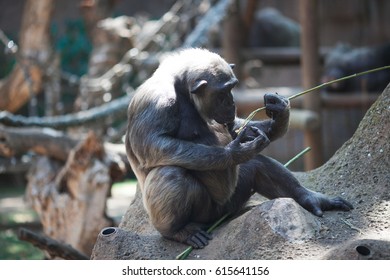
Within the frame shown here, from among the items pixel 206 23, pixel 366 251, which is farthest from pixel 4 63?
pixel 366 251

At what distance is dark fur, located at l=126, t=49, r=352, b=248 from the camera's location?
3643mm

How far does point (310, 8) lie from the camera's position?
8.70 m

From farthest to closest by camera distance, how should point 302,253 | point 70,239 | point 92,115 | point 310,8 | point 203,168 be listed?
point 310,8, point 92,115, point 70,239, point 203,168, point 302,253

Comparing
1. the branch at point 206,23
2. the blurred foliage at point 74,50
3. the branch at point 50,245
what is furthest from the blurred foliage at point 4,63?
the branch at point 50,245

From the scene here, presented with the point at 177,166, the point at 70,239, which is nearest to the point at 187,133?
the point at 177,166

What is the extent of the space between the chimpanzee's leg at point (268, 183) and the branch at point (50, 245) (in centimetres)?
192

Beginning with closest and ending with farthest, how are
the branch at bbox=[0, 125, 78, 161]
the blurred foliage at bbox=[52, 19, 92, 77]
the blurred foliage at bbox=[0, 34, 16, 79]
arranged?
the branch at bbox=[0, 125, 78, 161] → the blurred foliage at bbox=[0, 34, 16, 79] → the blurred foliage at bbox=[52, 19, 92, 77]

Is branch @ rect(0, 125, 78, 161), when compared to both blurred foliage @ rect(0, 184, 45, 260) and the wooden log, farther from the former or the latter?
blurred foliage @ rect(0, 184, 45, 260)

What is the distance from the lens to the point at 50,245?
5.35 m

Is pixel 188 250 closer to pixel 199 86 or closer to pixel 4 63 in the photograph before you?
pixel 199 86

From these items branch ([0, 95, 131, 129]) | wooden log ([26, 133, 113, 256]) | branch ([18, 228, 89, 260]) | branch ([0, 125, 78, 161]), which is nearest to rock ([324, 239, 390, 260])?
branch ([18, 228, 89, 260])

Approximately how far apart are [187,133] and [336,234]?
40.0 inches

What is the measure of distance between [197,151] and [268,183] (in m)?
0.63
